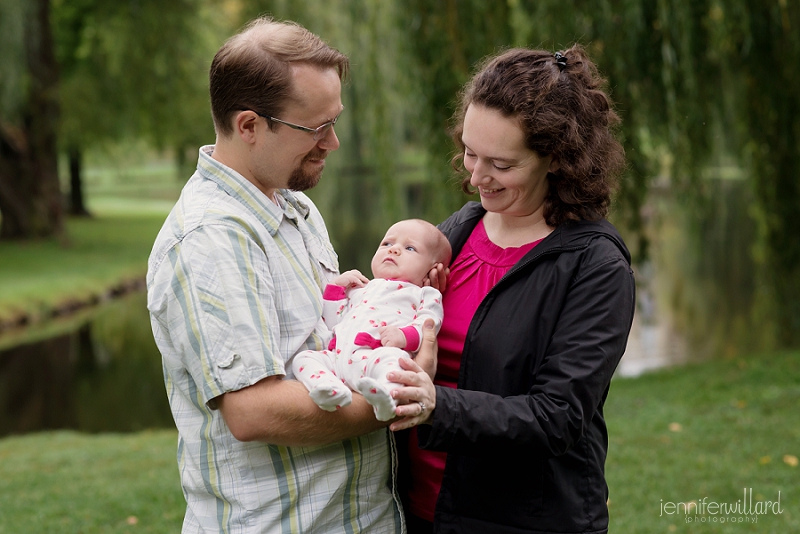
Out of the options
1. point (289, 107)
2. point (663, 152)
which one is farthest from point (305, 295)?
point (663, 152)

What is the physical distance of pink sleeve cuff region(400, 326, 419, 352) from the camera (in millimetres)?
1983

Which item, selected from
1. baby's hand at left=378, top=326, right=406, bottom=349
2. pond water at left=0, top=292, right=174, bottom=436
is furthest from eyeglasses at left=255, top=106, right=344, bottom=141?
pond water at left=0, top=292, right=174, bottom=436

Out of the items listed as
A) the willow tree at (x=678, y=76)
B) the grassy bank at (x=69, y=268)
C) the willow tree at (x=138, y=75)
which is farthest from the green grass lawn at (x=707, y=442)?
the willow tree at (x=138, y=75)

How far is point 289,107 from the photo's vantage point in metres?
1.90

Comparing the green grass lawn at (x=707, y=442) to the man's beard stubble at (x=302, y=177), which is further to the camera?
the green grass lawn at (x=707, y=442)

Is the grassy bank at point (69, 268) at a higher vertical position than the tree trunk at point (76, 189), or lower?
lower

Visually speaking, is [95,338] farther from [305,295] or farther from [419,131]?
[305,295]

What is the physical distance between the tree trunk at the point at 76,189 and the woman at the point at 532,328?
22.0m

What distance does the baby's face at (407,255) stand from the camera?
87.4 inches

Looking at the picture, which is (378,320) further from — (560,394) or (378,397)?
(560,394)

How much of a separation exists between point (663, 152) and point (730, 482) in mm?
3122

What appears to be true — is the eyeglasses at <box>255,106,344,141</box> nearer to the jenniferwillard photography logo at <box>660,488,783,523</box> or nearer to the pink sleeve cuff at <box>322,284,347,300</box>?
the pink sleeve cuff at <box>322,284,347,300</box>

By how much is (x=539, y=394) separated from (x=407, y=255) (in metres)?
0.59

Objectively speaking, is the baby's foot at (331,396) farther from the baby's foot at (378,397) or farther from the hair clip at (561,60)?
the hair clip at (561,60)
